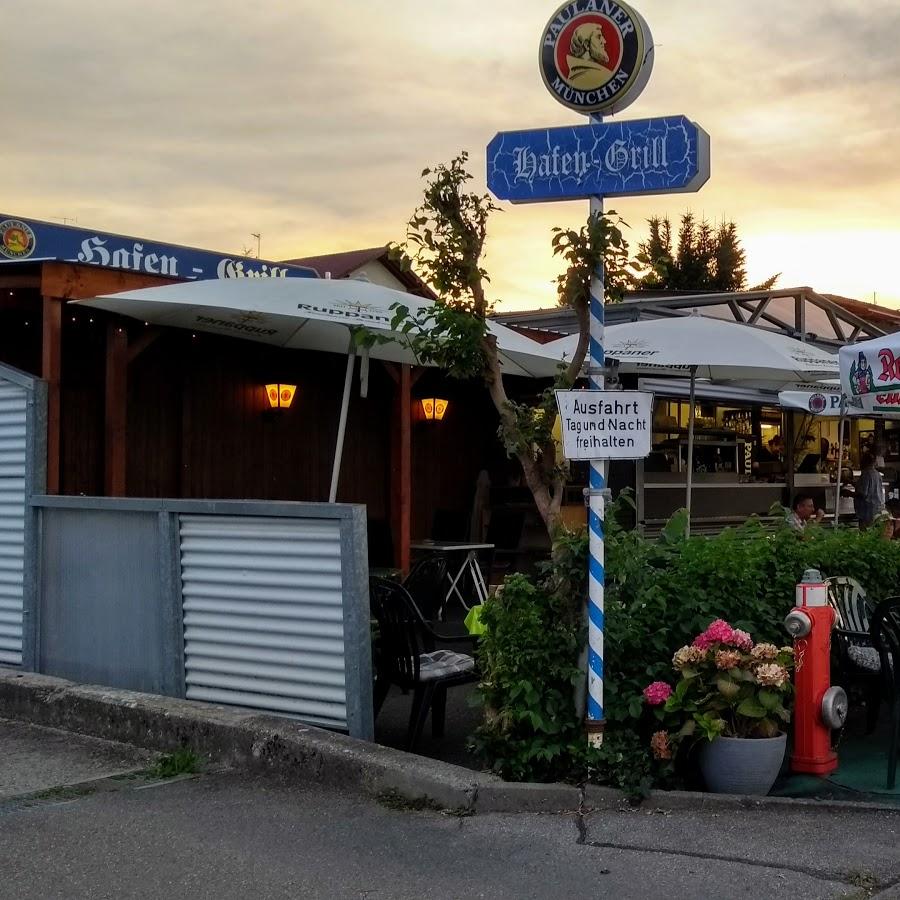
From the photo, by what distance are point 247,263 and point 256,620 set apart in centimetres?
519

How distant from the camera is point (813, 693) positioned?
6.03 metres

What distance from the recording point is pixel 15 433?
7969mm

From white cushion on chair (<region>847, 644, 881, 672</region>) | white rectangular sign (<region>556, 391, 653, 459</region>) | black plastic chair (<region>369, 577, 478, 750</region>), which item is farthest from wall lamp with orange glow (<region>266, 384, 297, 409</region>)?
white cushion on chair (<region>847, 644, 881, 672</region>)

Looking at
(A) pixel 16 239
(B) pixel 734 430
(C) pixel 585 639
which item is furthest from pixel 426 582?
(B) pixel 734 430

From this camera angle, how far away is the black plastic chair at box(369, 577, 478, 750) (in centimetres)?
634

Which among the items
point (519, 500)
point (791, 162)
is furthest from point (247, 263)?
point (791, 162)

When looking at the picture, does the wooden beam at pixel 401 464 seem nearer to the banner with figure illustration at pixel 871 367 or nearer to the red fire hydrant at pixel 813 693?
the banner with figure illustration at pixel 871 367

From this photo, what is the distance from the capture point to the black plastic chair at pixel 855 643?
656cm

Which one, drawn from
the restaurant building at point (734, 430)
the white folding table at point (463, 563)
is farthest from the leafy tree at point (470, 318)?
the restaurant building at point (734, 430)

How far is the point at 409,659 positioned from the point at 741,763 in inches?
70.9

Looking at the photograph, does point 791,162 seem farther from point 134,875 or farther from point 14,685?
point 134,875

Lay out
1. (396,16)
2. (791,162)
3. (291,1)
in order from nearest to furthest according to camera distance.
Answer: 1. (396,16)
2. (291,1)
3. (791,162)

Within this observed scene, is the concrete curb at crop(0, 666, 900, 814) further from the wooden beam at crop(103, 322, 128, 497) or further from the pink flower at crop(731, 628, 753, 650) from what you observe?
the wooden beam at crop(103, 322, 128, 497)

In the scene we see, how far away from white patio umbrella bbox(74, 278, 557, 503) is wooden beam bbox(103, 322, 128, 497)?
1.48ft
